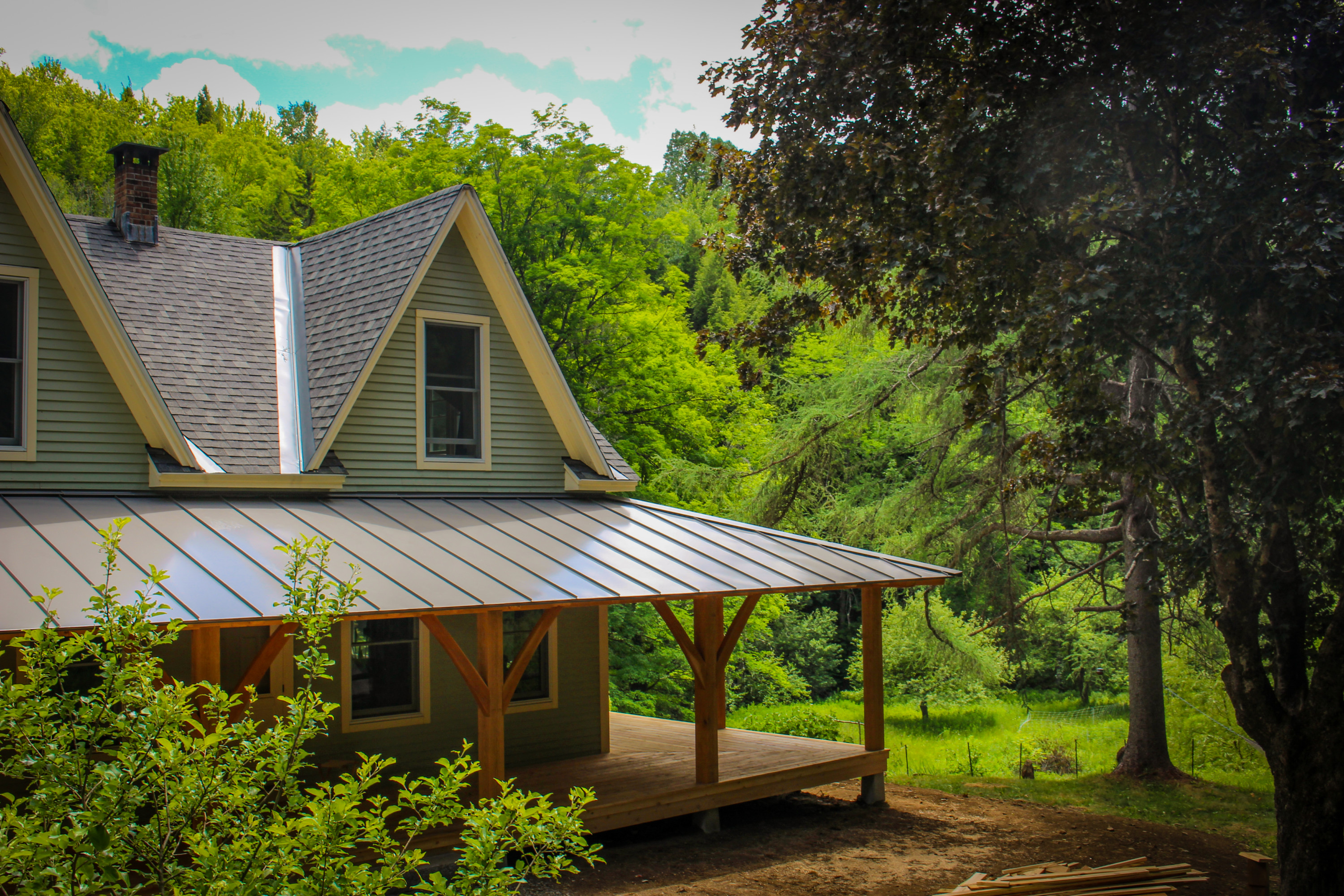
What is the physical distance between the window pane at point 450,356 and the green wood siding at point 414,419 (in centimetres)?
23

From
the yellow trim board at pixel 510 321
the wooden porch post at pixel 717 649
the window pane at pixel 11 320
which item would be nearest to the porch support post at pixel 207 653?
the window pane at pixel 11 320

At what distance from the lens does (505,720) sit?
12000mm

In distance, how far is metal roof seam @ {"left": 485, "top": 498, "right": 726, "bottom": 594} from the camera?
9562 mm

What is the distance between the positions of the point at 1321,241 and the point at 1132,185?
253 cm

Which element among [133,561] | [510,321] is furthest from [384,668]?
[510,321]

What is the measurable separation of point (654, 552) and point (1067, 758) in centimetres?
1105

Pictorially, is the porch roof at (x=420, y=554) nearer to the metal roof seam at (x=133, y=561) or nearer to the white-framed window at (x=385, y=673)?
the metal roof seam at (x=133, y=561)

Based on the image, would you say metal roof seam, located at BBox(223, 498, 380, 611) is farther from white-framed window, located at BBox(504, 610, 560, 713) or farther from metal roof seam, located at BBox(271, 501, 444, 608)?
white-framed window, located at BBox(504, 610, 560, 713)

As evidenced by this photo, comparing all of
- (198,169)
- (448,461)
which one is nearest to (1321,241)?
(448,461)

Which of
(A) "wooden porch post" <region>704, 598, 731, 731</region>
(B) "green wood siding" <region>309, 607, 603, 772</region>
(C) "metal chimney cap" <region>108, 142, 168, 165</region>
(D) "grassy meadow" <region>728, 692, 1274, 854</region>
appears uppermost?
(C) "metal chimney cap" <region>108, 142, 168, 165</region>

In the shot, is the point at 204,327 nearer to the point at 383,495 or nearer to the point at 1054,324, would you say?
the point at 383,495

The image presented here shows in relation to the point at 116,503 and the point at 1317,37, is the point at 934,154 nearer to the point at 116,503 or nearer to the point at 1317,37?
the point at 1317,37

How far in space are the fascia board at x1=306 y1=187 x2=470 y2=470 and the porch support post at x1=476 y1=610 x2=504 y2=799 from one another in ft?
10.0

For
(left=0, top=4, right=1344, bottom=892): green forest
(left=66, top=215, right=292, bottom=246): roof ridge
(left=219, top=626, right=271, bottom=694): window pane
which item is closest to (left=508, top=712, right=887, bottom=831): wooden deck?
(left=219, top=626, right=271, bottom=694): window pane
